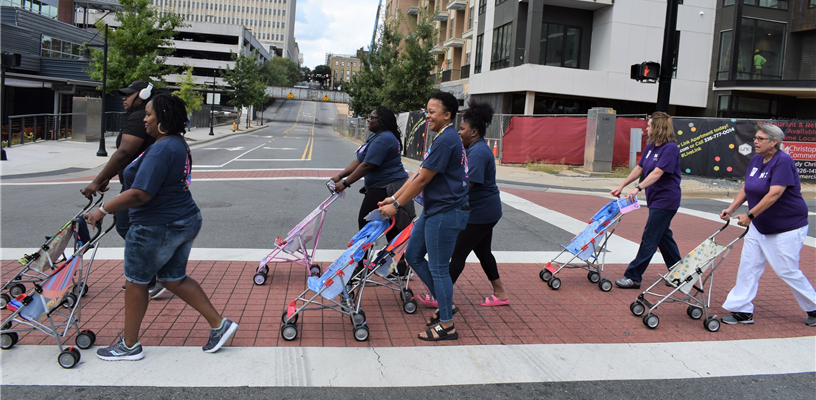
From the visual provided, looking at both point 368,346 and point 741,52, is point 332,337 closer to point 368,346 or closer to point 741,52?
point 368,346

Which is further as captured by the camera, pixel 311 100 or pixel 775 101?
pixel 311 100

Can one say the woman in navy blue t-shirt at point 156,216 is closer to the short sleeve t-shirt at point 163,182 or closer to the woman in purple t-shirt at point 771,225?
the short sleeve t-shirt at point 163,182

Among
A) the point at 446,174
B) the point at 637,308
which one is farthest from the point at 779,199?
the point at 446,174

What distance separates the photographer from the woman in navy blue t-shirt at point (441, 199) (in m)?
4.41

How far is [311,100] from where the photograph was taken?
119m


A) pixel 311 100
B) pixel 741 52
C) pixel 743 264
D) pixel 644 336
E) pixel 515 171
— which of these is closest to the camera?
pixel 644 336

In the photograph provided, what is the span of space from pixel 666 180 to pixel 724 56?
87.6ft

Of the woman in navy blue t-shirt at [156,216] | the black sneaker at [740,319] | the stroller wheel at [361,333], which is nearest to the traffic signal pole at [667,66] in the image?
the black sneaker at [740,319]

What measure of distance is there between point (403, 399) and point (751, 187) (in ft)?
12.5

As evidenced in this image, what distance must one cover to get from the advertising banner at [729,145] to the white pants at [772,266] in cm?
1386

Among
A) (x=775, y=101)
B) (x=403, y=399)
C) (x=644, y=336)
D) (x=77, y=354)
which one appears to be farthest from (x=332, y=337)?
(x=775, y=101)

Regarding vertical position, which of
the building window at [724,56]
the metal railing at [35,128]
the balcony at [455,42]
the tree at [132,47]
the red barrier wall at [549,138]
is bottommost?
the metal railing at [35,128]

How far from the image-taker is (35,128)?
22953 mm

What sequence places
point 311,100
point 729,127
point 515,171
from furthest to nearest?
point 311,100 → point 515,171 → point 729,127
